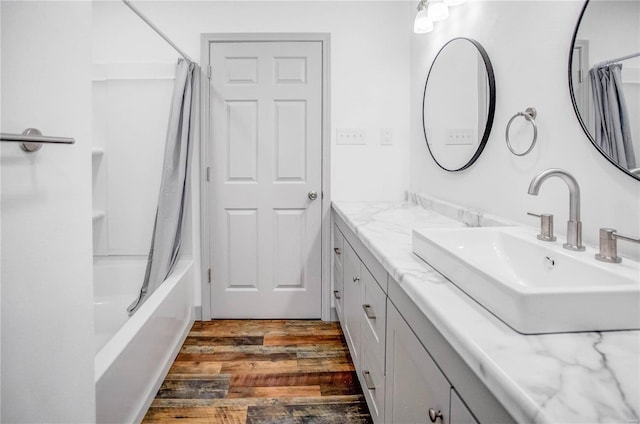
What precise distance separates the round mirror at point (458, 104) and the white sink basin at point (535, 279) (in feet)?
2.17

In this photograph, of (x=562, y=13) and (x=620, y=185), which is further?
(x=562, y=13)

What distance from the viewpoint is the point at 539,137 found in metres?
1.45

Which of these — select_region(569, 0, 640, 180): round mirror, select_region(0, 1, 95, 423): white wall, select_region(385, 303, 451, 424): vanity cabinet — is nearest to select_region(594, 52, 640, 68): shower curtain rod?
select_region(569, 0, 640, 180): round mirror

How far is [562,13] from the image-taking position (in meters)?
1.31

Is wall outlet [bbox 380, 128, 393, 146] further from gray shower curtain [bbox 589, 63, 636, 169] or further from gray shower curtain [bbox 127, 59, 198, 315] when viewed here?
gray shower curtain [bbox 589, 63, 636, 169]

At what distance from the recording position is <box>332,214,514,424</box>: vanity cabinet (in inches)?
28.6

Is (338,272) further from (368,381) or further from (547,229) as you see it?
(547,229)

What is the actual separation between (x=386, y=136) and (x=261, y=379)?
69.7 inches

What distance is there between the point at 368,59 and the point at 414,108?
0.47 meters

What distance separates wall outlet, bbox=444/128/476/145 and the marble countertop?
1.18 meters

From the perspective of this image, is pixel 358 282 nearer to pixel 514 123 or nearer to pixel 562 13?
pixel 514 123

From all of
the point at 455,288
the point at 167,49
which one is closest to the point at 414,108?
the point at 167,49

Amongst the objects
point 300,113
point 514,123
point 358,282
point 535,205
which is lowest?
point 358,282

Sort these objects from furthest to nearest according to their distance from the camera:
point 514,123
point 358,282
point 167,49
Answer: point 167,49, point 358,282, point 514,123
